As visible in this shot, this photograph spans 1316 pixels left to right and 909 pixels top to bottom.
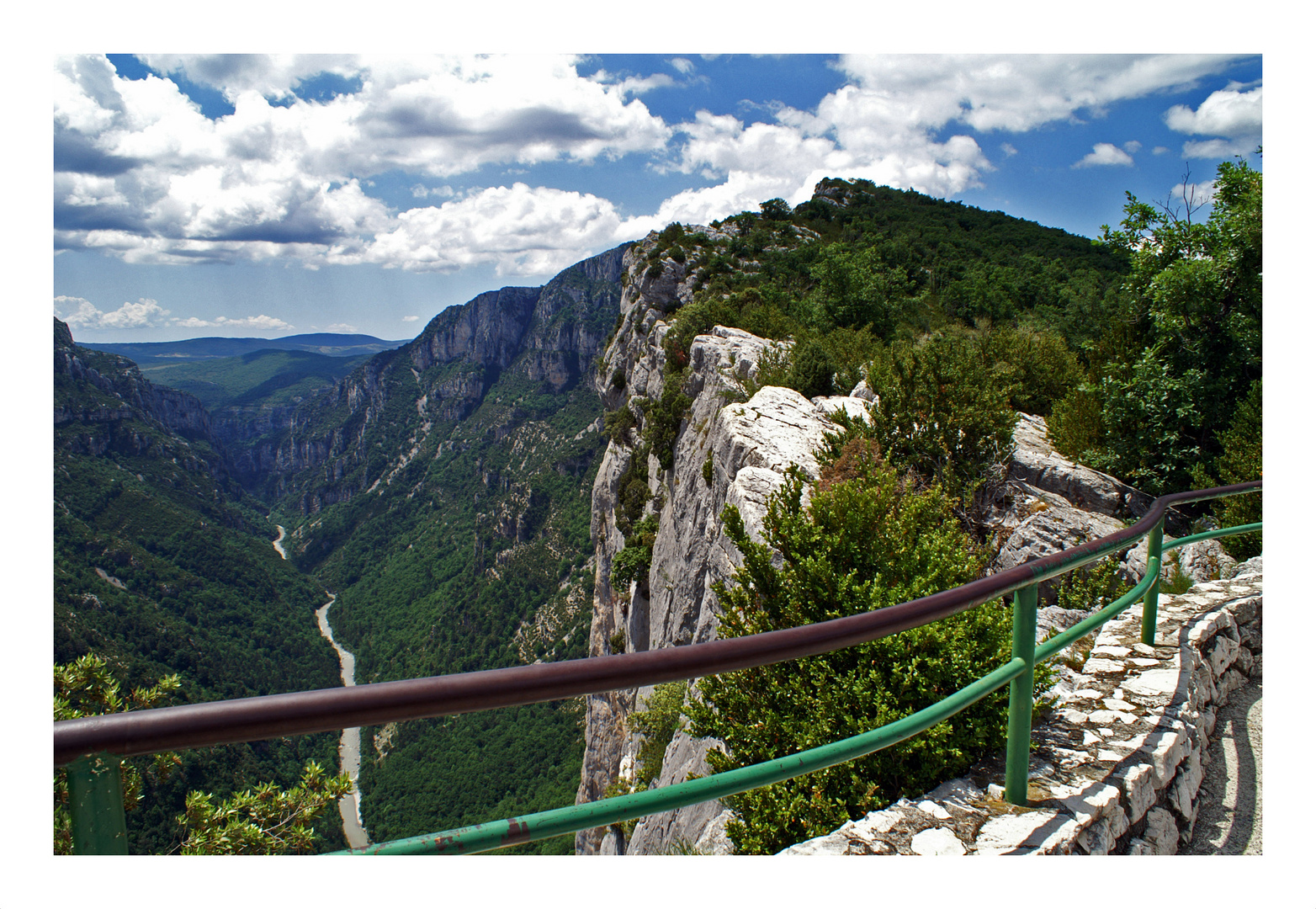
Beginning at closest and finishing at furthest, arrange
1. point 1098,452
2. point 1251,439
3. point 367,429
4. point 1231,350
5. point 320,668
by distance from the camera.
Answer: point 1251,439 → point 1231,350 → point 1098,452 → point 320,668 → point 367,429

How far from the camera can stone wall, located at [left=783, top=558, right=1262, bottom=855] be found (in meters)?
2.35

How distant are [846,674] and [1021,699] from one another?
1.85 m

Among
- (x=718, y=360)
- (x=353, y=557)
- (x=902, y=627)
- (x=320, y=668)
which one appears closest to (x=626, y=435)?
(x=718, y=360)

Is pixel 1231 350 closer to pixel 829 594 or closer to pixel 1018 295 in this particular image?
pixel 829 594

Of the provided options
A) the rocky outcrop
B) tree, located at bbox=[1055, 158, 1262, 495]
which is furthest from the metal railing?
tree, located at bbox=[1055, 158, 1262, 495]

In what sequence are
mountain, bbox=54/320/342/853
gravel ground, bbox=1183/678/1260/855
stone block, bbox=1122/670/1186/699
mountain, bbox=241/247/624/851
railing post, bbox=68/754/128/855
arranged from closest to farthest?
1. railing post, bbox=68/754/128/855
2. gravel ground, bbox=1183/678/1260/855
3. stone block, bbox=1122/670/1186/699
4. mountain, bbox=54/320/342/853
5. mountain, bbox=241/247/624/851

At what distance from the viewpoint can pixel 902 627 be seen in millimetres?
1539

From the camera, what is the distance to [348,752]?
82812 mm

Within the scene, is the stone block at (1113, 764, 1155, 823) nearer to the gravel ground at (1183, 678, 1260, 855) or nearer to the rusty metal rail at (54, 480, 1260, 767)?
the gravel ground at (1183, 678, 1260, 855)

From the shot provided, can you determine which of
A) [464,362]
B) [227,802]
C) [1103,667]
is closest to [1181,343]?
[1103,667]

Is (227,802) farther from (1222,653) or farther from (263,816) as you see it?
(1222,653)

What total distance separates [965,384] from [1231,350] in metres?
3.28

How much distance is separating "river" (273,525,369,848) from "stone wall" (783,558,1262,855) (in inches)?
1777

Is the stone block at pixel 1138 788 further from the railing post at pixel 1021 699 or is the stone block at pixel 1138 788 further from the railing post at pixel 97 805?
the railing post at pixel 97 805
